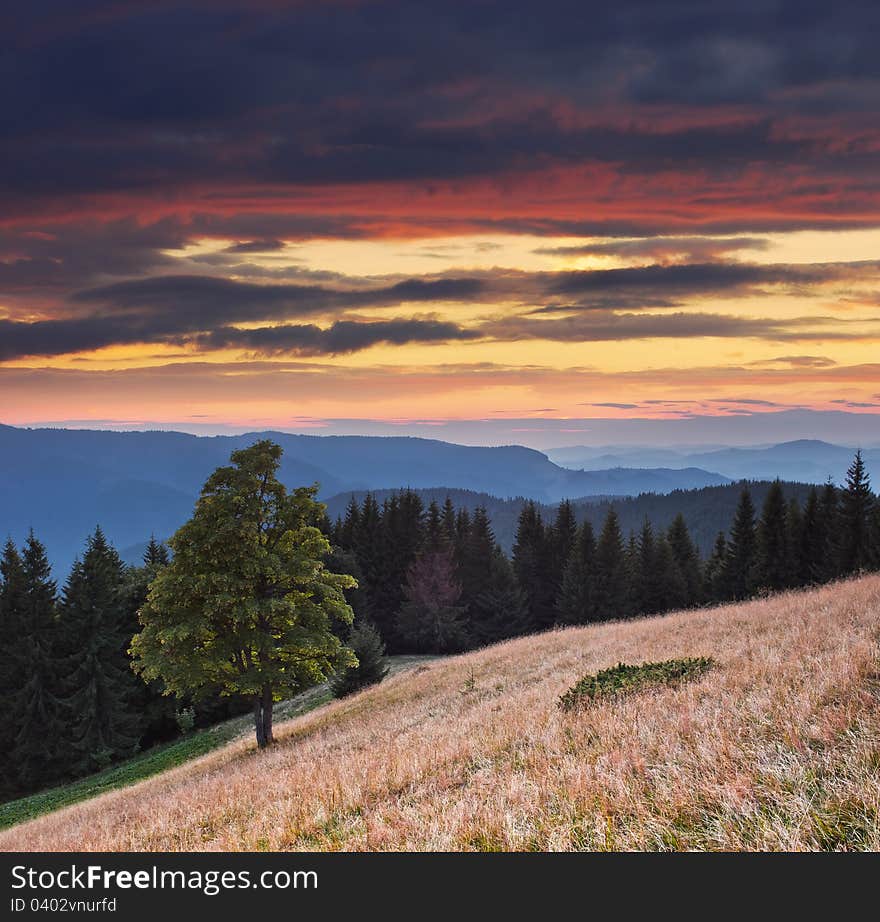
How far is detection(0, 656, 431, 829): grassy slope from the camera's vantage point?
2733 cm

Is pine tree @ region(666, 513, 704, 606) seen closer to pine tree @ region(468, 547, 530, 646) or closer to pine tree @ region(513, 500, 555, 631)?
pine tree @ region(513, 500, 555, 631)

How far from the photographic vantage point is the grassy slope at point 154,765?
89.6 ft

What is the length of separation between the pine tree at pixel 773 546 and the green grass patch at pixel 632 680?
53.0 m

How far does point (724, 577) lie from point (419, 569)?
31226mm

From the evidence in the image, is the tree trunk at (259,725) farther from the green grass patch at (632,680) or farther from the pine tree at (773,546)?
the pine tree at (773,546)

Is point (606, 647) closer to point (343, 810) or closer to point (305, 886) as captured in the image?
point (343, 810)

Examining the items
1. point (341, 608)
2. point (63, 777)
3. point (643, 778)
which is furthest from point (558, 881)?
point (63, 777)

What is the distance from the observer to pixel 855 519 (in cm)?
5609

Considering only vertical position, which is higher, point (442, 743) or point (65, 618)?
point (442, 743)

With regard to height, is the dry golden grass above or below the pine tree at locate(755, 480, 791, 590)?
above

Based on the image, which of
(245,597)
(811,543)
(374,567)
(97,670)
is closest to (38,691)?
(97,670)

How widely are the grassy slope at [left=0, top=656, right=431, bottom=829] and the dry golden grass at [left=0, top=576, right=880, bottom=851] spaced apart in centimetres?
1348

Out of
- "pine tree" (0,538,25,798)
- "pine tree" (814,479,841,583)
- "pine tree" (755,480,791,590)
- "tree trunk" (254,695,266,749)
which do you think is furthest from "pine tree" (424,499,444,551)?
"tree trunk" (254,695,266,749)

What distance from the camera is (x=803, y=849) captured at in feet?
15.4
